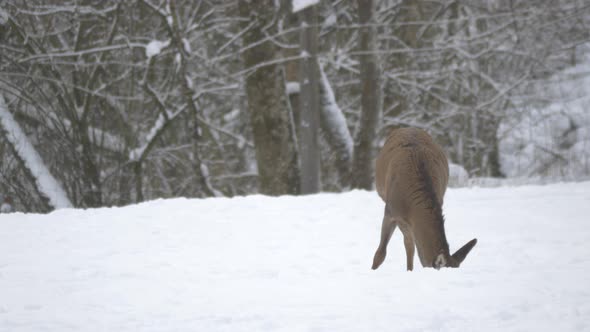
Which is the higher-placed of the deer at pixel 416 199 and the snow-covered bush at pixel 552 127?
the deer at pixel 416 199

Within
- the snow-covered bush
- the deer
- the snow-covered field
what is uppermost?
the deer

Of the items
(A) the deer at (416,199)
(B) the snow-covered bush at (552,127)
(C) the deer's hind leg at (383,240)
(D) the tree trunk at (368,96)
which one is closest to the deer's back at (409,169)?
(A) the deer at (416,199)

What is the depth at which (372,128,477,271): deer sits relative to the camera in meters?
4.48

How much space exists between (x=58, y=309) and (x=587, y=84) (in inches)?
660

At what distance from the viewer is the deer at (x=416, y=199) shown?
4.48 m

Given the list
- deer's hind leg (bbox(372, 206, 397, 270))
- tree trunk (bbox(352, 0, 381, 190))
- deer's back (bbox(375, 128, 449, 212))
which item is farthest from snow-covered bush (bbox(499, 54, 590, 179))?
deer's hind leg (bbox(372, 206, 397, 270))

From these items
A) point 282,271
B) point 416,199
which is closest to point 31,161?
point 282,271

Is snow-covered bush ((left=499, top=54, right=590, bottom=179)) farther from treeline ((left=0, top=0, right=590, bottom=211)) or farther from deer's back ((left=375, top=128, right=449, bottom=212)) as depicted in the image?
deer's back ((left=375, top=128, right=449, bottom=212))

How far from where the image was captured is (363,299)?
4262 mm

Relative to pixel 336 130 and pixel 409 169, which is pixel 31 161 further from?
pixel 409 169

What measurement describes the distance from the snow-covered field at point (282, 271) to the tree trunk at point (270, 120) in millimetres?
3221

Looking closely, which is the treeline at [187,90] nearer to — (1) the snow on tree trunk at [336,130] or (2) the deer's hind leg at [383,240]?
(1) the snow on tree trunk at [336,130]

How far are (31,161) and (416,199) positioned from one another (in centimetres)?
745

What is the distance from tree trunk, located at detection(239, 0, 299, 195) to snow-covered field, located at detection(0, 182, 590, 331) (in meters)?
3.22
